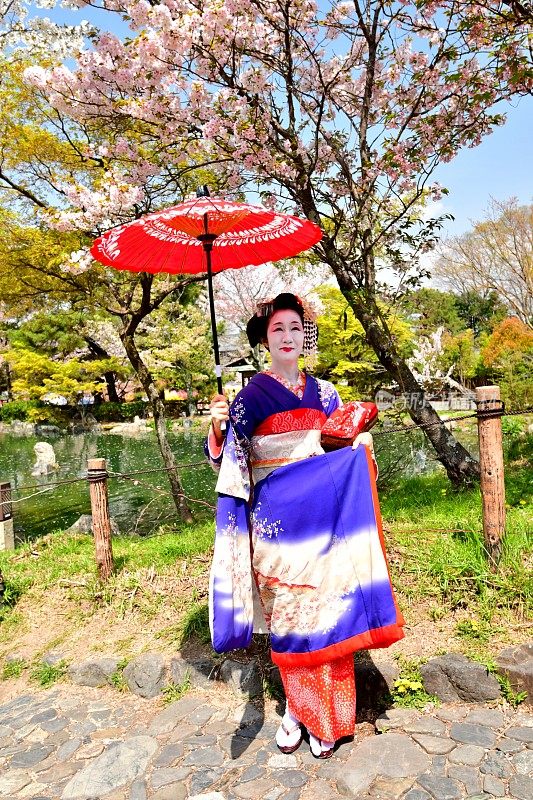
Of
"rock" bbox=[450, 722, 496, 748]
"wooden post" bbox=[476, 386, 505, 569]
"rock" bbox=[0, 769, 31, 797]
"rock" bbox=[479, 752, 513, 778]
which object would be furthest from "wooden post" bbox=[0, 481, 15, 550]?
"rock" bbox=[479, 752, 513, 778]

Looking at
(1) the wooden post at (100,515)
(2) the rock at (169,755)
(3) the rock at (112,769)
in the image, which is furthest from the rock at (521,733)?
(1) the wooden post at (100,515)

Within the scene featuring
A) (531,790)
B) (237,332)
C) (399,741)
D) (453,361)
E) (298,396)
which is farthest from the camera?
(453,361)

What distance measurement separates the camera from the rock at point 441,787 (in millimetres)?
2461

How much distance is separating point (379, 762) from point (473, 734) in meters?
0.53

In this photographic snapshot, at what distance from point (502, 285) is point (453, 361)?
36.7 ft

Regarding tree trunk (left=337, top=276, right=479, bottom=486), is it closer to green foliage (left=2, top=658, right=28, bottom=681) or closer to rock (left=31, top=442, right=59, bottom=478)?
green foliage (left=2, top=658, right=28, bottom=681)

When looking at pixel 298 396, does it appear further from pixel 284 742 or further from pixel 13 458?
pixel 13 458

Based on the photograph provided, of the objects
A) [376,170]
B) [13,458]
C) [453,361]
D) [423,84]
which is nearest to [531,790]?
[376,170]

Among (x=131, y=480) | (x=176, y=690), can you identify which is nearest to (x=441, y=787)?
(x=176, y=690)

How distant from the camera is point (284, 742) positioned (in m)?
2.99

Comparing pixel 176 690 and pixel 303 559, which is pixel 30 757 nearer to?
pixel 176 690

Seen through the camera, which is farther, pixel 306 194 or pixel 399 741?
pixel 306 194

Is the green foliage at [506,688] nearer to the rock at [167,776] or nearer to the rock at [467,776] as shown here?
the rock at [467,776]

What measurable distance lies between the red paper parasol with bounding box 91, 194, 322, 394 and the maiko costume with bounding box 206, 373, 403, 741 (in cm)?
63
